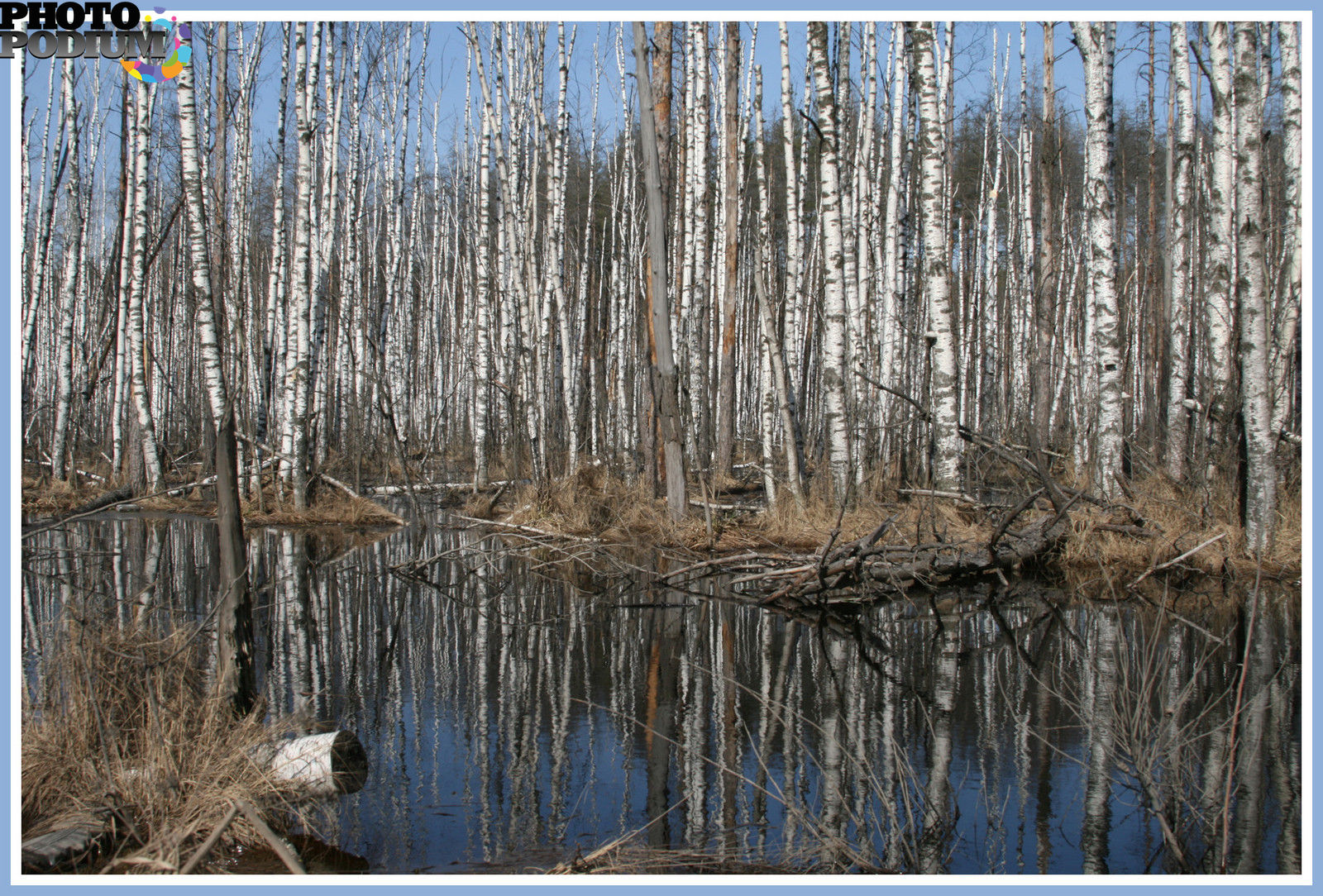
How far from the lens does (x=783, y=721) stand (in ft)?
14.9

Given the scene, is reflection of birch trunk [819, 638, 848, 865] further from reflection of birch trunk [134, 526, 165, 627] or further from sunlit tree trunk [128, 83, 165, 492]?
sunlit tree trunk [128, 83, 165, 492]

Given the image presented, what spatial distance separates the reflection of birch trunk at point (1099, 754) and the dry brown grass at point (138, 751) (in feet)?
9.70

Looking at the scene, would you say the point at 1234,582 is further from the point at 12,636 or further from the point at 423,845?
the point at 12,636

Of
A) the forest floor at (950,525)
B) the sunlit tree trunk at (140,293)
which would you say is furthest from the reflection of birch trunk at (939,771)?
the sunlit tree trunk at (140,293)

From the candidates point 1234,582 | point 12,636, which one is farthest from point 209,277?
point 1234,582

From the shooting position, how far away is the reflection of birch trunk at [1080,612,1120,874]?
11.0ft

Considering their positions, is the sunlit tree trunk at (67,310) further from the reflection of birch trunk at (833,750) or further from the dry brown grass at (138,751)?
the reflection of birch trunk at (833,750)

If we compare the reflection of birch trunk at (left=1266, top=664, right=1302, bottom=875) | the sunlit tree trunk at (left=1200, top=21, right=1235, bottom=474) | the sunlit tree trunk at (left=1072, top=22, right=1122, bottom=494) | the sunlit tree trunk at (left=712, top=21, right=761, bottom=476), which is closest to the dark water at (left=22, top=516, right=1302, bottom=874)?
the reflection of birch trunk at (left=1266, top=664, right=1302, bottom=875)

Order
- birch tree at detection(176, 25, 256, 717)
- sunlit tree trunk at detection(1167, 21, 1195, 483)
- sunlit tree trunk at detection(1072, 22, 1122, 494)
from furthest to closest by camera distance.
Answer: sunlit tree trunk at detection(1167, 21, 1195, 483) < sunlit tree trunk at detection(1072, 22, 1122, 494) < birch tree at detection(176, 25, 256, 717)

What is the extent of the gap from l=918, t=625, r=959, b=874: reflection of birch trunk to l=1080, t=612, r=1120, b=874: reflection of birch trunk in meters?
0.48

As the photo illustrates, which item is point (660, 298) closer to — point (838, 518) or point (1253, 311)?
point (838, 518)

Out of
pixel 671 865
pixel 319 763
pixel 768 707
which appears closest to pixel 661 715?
pixel 768 707

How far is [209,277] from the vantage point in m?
4.96

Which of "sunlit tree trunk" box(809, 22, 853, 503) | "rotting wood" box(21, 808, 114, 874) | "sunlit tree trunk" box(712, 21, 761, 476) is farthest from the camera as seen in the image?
"sunlit tree trunk" box(712, 21, 761, 476)
